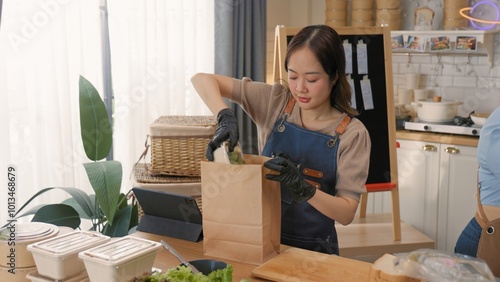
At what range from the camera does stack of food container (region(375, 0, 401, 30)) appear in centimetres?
480

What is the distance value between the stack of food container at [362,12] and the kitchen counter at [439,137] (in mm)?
1007

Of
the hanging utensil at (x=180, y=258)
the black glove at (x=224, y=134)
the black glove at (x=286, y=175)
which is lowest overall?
the hanging utensil at (x=180, y=258)

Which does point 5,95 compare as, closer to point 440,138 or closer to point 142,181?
point 142,181

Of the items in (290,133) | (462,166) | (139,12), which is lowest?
(462,166)

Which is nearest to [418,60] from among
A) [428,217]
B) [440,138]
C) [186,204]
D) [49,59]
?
[440,138]

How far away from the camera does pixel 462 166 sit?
420cm

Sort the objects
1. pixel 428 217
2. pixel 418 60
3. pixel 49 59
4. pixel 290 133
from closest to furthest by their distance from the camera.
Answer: pixel 290 133 < pixel 49 59 < pixel 428 217 < pixel 418 60

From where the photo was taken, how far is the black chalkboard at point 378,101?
12.7 ft

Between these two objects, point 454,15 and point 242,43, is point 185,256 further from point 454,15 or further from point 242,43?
point 454,15

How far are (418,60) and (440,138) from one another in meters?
0.90

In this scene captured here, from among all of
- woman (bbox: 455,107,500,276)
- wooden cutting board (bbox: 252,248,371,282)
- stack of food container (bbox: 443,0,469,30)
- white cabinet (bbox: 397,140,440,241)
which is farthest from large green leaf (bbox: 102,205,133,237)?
stack of food container (bbox: 443,0,469,30)

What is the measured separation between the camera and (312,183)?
217 cm

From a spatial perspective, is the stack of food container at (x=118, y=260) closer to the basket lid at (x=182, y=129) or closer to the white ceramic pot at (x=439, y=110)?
the basket lid at (x=182, y=129)

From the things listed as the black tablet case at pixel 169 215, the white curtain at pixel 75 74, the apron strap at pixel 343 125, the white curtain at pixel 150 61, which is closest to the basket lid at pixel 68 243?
the black tablet case at pixel 169 215
